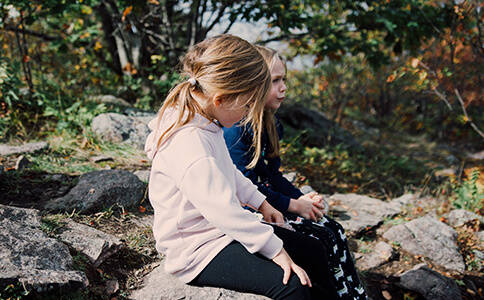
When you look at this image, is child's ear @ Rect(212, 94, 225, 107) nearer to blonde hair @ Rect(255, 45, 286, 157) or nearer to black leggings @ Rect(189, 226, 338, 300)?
black leggings @ Rect(189, 226, 338, 300)

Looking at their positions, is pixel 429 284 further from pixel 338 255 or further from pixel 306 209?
pixel 306 209

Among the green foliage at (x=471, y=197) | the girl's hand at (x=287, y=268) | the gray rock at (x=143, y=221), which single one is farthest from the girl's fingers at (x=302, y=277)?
the green foliage at (x=471, y=197)

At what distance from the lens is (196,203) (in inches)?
51.7

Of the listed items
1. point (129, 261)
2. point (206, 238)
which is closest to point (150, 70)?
point (129, 261)

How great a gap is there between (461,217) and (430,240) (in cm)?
67

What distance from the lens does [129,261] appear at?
191 cm

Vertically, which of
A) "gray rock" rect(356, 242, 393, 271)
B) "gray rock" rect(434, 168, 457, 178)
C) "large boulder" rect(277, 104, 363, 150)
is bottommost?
"gray rock" rect(434, 168, 457, 178)

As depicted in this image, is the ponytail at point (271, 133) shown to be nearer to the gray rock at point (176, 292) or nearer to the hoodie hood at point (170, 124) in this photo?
the hoodie hood at point (170, 124)

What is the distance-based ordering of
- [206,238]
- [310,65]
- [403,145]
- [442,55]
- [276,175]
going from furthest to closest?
[310,65] → [403,145] → [442,55] → [276,175] → [206,238]

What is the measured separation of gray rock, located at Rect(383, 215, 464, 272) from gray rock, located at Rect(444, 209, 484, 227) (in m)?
0.30

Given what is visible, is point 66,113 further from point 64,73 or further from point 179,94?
point 179,94

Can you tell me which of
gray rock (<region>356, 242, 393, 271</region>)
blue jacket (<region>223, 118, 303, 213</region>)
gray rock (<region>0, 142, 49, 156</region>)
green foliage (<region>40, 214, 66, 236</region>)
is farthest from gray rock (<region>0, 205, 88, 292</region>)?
gray rock (<region>356, 242, 393, 271</region>)

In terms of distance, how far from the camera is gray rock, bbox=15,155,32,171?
2749 millimetres

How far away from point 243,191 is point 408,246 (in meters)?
1.91
